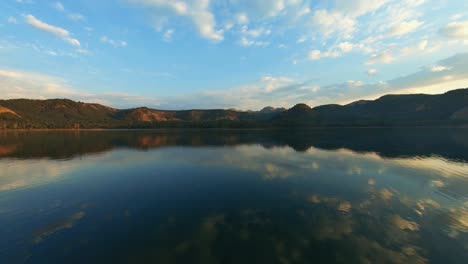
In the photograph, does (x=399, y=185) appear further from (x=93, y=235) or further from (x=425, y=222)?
(x=93, y=235)

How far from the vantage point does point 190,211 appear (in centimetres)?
1969

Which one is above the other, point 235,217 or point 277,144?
point 235,217

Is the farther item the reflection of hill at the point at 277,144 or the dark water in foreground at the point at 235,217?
the reflection of hill at the point at 277,144

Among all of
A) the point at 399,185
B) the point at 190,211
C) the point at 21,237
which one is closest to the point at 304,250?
the point at 190,211

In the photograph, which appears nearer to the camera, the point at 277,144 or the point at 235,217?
the point at 235,217

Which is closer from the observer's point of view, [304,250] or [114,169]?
[304,250]

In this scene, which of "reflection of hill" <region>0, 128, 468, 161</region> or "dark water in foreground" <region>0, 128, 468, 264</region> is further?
"reflection of hill" <region>0, 128, 468, 161</region>

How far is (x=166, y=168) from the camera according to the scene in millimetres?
39906

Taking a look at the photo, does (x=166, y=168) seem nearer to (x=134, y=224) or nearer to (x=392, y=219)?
(x=134, y=224)

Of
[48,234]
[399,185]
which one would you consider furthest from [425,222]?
[48,234]

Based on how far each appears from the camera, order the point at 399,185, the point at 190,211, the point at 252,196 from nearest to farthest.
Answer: the point at 190,211, the point at 252,196, the point at 399,185

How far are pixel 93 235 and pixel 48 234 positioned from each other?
367 cm

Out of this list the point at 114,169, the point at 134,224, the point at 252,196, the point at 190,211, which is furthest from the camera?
the point at 114,169

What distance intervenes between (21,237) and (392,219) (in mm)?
31293
